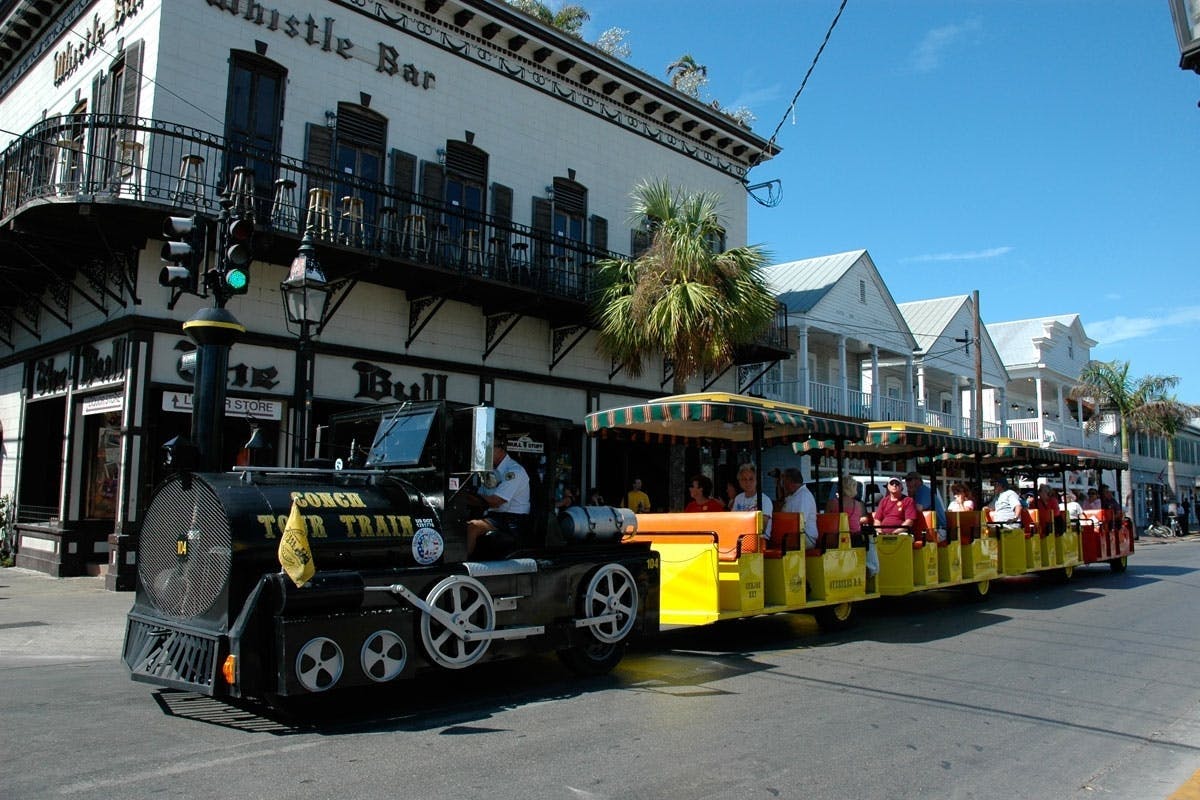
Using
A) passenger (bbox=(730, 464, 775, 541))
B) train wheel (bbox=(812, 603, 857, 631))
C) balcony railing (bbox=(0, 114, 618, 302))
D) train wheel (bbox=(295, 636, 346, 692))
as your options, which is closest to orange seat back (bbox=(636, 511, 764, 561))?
passenger (bbox=(730, 464, 775, 541))

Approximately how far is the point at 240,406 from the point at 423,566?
9.24 meters

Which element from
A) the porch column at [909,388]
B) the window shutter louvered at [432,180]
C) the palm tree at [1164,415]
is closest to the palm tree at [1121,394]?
the palm tree at [1164,415]

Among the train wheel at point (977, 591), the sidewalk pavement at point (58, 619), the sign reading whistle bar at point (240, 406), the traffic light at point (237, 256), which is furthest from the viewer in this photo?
the sign reading whistle bar at point (240, 406)

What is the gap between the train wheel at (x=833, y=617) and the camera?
10.5m

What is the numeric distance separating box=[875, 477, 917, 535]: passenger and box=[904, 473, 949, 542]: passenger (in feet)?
0.48

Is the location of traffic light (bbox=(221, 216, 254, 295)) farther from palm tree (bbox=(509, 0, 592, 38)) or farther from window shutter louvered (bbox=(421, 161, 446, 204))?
palm tree (bbox=(509, 0, 592, 38))

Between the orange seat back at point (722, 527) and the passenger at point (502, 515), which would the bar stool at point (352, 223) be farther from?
the passenger at point (502, 515)

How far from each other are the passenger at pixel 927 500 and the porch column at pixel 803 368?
35.9 feet

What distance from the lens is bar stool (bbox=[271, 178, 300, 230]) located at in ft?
46.9

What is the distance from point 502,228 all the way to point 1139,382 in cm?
3860

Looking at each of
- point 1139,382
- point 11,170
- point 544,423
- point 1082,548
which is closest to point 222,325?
point 544,423

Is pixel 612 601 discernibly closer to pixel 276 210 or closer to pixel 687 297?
pixel 687 297

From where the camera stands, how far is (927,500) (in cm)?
1407

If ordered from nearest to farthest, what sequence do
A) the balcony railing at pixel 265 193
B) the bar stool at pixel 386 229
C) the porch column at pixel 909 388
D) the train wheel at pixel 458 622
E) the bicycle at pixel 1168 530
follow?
the train wheel at pixel 458 622
the balcony railing at pixel 265 193
the bar stool at pixel 386 229
the porch column at pixel 909 388
the bicycle at pixel 1168 530
